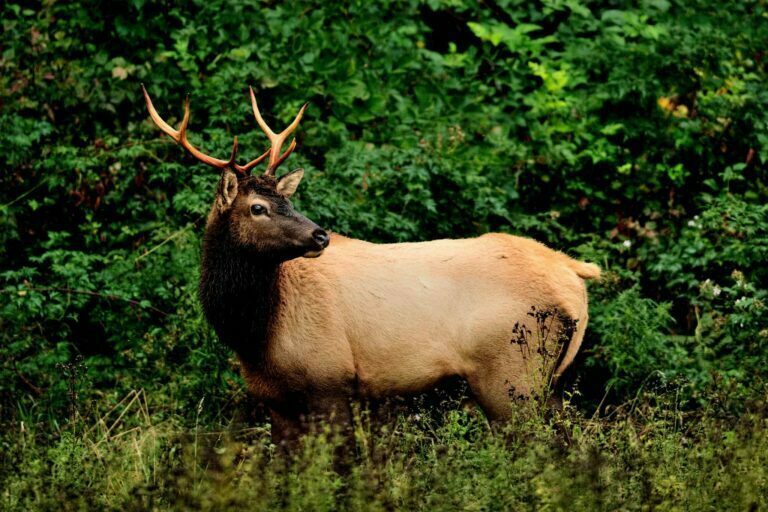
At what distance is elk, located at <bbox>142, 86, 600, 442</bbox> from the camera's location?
553 centimetres

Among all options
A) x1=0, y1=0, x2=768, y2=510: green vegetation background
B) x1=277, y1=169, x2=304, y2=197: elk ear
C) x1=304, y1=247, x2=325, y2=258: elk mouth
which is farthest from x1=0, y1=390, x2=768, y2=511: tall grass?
x1=277, y1=169, x2=304, y2=197: elk ear

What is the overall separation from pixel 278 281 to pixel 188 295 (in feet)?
4.35

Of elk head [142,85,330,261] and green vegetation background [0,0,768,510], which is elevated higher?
elk head [142,85,330,261]

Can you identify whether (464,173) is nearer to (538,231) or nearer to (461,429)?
(538,231)

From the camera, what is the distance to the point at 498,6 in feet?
31.9

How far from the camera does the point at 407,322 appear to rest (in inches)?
226

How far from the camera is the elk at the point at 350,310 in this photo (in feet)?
18.1

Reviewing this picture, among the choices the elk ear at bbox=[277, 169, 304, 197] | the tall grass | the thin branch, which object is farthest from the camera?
the thin branch

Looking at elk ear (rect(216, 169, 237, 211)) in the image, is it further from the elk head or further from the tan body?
the tan body

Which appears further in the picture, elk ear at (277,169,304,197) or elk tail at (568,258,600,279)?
elk tail at (568,258,600,279)

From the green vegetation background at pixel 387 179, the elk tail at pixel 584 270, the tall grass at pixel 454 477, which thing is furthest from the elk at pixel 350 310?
the tall grass at pixel 454 477

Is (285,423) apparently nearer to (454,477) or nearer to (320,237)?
(320,237)

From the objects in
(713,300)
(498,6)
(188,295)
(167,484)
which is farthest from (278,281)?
(498,6)

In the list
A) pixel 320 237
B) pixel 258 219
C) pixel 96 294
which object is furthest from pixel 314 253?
pixel 96 294
